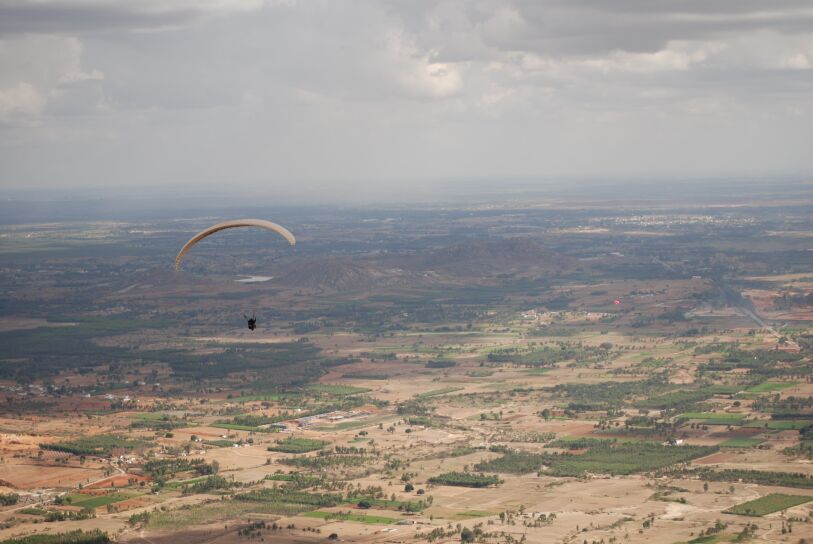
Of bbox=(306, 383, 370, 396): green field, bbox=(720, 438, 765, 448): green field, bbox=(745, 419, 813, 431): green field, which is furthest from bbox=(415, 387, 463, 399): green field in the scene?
bbox=(720, 438, 765, 448): green field

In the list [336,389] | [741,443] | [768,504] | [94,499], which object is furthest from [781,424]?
[94,499]

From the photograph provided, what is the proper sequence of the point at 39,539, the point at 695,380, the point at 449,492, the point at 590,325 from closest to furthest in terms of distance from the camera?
1. the point at 39,539
2. the point at 449,492
3. the point at 695,380
4. the point at 590,325

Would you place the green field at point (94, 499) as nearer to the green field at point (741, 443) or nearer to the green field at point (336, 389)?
the green field at point (336, 389)

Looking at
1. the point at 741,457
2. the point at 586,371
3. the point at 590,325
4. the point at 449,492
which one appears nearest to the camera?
the point at 449,492

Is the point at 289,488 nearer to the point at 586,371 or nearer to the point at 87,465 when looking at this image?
the point at 87,465

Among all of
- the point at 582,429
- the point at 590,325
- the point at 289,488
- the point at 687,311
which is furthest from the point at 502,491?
the point at 687,311

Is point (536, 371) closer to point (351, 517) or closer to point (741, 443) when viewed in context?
point (741, 443)
